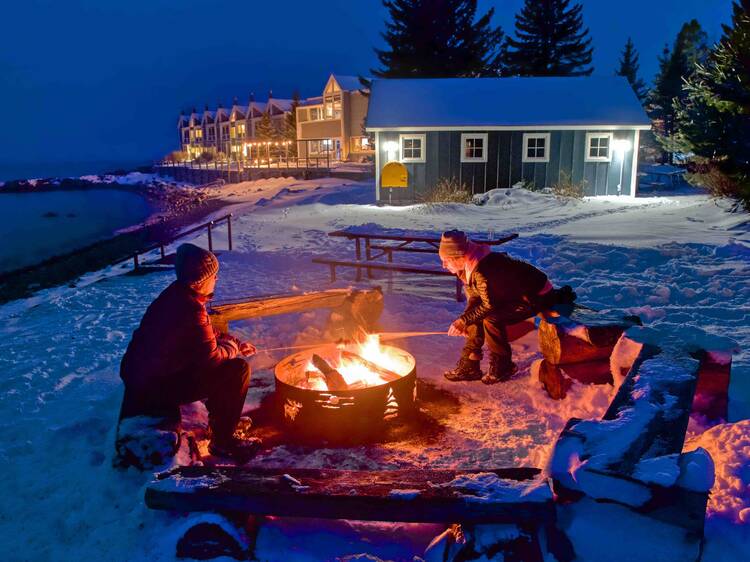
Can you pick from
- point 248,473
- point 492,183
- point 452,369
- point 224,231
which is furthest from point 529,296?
point 492,183

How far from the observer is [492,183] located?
79.6 ft

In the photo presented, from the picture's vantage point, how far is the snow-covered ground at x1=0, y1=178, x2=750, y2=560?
346 cm

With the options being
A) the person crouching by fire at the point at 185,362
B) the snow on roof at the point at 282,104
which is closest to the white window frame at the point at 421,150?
the person crouching by fire at the point at 185,362

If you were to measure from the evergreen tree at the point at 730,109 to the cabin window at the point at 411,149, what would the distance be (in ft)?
32.6

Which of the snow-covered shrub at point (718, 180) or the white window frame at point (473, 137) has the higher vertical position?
the white window frame at point (473, 137)

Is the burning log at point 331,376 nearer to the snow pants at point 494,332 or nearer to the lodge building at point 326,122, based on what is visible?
the snow pants at point 494,332

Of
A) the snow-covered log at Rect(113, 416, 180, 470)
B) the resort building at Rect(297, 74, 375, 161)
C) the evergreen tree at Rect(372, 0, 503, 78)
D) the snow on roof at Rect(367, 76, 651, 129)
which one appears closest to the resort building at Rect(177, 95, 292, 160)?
the resort building at Rect(297, 74, 375, 161)

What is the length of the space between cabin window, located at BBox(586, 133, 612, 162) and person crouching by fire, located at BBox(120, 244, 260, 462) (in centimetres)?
2234

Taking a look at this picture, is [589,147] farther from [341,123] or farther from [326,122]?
[326,122]

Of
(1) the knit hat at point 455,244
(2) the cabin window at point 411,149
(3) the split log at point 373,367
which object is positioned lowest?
(3) the split log at point 373,367

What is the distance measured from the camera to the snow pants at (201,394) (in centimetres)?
424

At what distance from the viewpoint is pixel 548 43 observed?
1602 inches

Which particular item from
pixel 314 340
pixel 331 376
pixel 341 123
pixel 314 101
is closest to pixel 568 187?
pixel 314 340

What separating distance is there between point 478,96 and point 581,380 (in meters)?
22.5
